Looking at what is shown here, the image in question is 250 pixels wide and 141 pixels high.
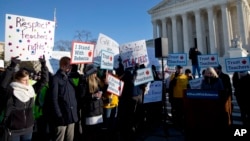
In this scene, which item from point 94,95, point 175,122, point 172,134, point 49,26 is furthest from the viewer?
point 175,122

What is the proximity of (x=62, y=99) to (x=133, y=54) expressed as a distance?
128 inches

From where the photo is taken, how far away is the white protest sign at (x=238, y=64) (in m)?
7.17

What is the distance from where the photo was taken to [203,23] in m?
→ 40.3

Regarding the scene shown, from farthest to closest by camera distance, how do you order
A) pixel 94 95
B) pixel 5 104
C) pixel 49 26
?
1. pixel 49 26
2. pixel 94 95
3. pixel 5 104

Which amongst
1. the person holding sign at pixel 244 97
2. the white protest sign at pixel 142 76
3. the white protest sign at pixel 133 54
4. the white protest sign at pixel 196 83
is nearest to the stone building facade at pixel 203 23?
the person holding sign at pixel 244 97

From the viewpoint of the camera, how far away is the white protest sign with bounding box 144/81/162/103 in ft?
20.8

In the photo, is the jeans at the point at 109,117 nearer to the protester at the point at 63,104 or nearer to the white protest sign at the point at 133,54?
the protester at the point at 63,104

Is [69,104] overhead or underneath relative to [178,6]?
underneath

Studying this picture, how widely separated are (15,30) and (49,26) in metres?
0.86

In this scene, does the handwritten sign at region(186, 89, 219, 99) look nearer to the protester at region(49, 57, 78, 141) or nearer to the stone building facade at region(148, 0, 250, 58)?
the protester at region(49, 57, 78, 141)

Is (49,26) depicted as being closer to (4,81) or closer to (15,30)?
(15,30)

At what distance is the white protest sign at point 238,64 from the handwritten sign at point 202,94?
3.08 meters

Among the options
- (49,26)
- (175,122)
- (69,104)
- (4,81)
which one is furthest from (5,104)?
(175,122)

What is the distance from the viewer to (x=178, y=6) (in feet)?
136
